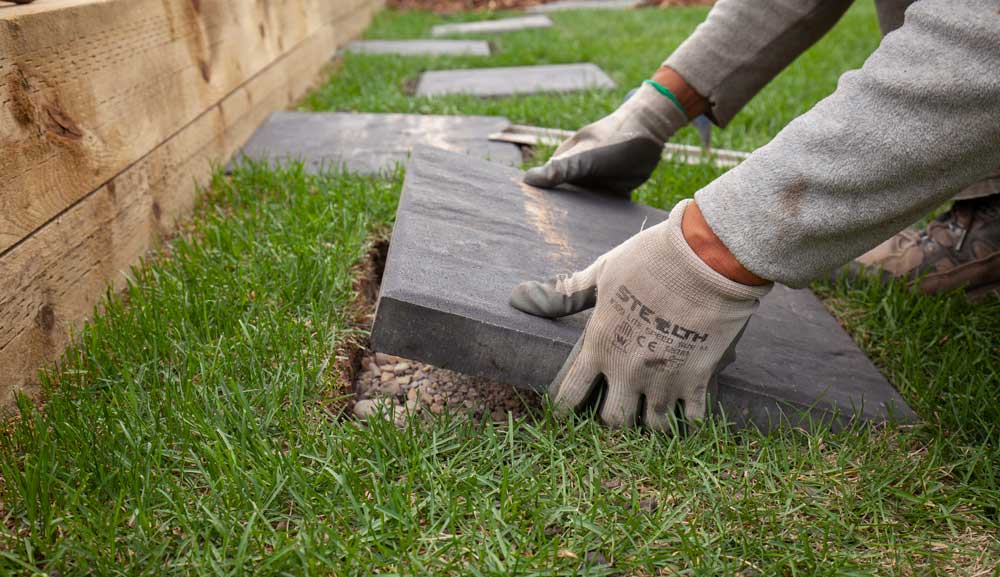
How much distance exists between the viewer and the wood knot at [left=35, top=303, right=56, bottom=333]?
152 centimetres

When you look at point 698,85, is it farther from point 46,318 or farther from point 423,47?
point 423,47

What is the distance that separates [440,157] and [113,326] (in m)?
1.03

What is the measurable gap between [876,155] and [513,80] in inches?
141

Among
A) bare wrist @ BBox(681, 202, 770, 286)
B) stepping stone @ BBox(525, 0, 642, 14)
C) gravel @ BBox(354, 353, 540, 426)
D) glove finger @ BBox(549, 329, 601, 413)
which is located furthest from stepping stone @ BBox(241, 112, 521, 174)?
stepping stone @ BBox(525, 0, 642, 14)

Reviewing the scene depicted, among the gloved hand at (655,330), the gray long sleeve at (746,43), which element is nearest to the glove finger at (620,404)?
the gloved hand at (655,330)

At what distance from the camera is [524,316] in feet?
4.77

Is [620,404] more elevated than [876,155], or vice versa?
[876,155]

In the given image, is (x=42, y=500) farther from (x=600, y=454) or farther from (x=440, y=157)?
(x=440, y=157)

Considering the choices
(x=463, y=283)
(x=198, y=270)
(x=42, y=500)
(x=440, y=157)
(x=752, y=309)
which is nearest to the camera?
(x=42, y=500)

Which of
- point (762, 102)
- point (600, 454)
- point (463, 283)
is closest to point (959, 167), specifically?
point (600, 454)

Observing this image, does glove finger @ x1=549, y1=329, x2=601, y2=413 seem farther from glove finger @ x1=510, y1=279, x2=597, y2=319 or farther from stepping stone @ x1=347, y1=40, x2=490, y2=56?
stepping stone @ x1=347, y1=40, x2=490, y2=56

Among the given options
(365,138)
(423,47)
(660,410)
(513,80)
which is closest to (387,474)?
(660,410)

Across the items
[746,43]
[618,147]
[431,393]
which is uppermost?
[746,43]

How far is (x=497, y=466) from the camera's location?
4.29ft
